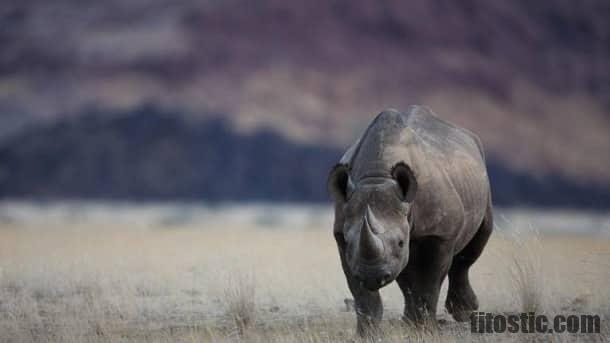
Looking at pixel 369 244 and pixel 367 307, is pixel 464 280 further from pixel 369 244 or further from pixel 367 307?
pixel 369 244

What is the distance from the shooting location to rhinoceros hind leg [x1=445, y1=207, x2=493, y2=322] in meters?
10.4

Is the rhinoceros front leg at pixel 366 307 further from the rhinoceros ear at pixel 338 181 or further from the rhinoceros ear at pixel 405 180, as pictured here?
the rhinoceros ear at pixel 405 180

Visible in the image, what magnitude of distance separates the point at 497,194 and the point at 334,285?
6560 centimetres

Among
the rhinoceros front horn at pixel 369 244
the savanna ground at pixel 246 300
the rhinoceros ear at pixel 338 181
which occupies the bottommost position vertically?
the savanna ground at pixel 246 300

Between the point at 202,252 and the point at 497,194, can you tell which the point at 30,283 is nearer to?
the point at 202,252

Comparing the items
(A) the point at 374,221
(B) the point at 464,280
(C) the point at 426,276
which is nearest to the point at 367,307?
(C) the point at 426,276

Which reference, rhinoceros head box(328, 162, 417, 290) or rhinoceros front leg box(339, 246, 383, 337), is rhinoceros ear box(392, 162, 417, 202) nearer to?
rhinoceros head box(328, 162, 417, 290)

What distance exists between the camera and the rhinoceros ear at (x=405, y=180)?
8031mm

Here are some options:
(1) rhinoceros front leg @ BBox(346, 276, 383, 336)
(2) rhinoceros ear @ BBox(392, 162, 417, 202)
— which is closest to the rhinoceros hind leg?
(1) rhinoceros front leg @ BBox(346, 276, 383, 336)

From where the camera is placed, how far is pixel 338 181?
27.3ft

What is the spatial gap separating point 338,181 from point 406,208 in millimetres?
688

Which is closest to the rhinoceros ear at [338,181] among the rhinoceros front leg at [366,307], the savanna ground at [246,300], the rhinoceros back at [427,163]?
the rhinoceros back at [427,163]

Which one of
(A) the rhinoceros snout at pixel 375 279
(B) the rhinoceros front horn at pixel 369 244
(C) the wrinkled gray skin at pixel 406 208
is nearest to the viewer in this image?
(B) the rhinoceros front horn at pixel 369 244

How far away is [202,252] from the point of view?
18562mm
